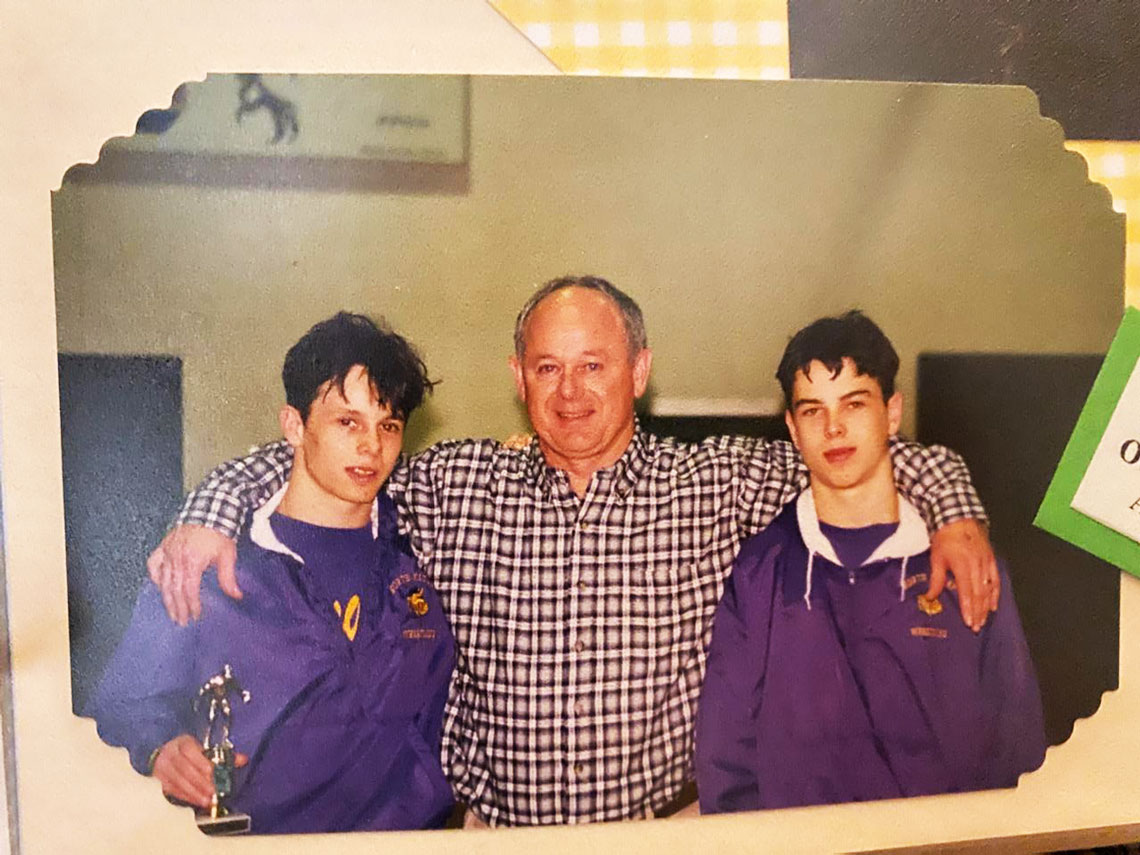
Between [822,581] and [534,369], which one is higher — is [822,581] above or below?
below

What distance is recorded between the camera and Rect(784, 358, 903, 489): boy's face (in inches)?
22.7

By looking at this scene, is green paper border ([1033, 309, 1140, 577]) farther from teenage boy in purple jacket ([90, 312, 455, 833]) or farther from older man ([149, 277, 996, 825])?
teenage boy in purple jacket ([90, 312, 455, 833])

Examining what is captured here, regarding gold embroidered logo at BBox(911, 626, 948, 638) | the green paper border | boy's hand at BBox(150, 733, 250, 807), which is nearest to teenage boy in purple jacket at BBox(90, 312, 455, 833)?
boy's hand at BBox(150, 733, 250, 807)

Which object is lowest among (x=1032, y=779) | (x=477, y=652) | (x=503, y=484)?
A: (x=1032, y=779)

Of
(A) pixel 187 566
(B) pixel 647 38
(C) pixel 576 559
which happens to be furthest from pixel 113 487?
(B) pixel 647 38

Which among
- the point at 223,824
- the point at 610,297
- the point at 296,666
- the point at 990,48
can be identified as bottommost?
the point at 223,824

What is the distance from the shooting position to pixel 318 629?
561 mm

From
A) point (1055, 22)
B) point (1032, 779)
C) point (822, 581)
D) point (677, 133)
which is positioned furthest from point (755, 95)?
point (1032, 779)

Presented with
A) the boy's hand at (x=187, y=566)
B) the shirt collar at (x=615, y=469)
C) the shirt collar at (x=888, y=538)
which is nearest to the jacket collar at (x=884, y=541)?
the shirt collar at (x=888, y=538)

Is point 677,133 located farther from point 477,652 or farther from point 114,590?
point 114,590

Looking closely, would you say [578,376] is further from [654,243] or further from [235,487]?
[235,487]

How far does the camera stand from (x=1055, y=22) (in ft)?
1.95

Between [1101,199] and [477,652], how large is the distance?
1.68 feet

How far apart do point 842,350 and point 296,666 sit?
1.33 ft
